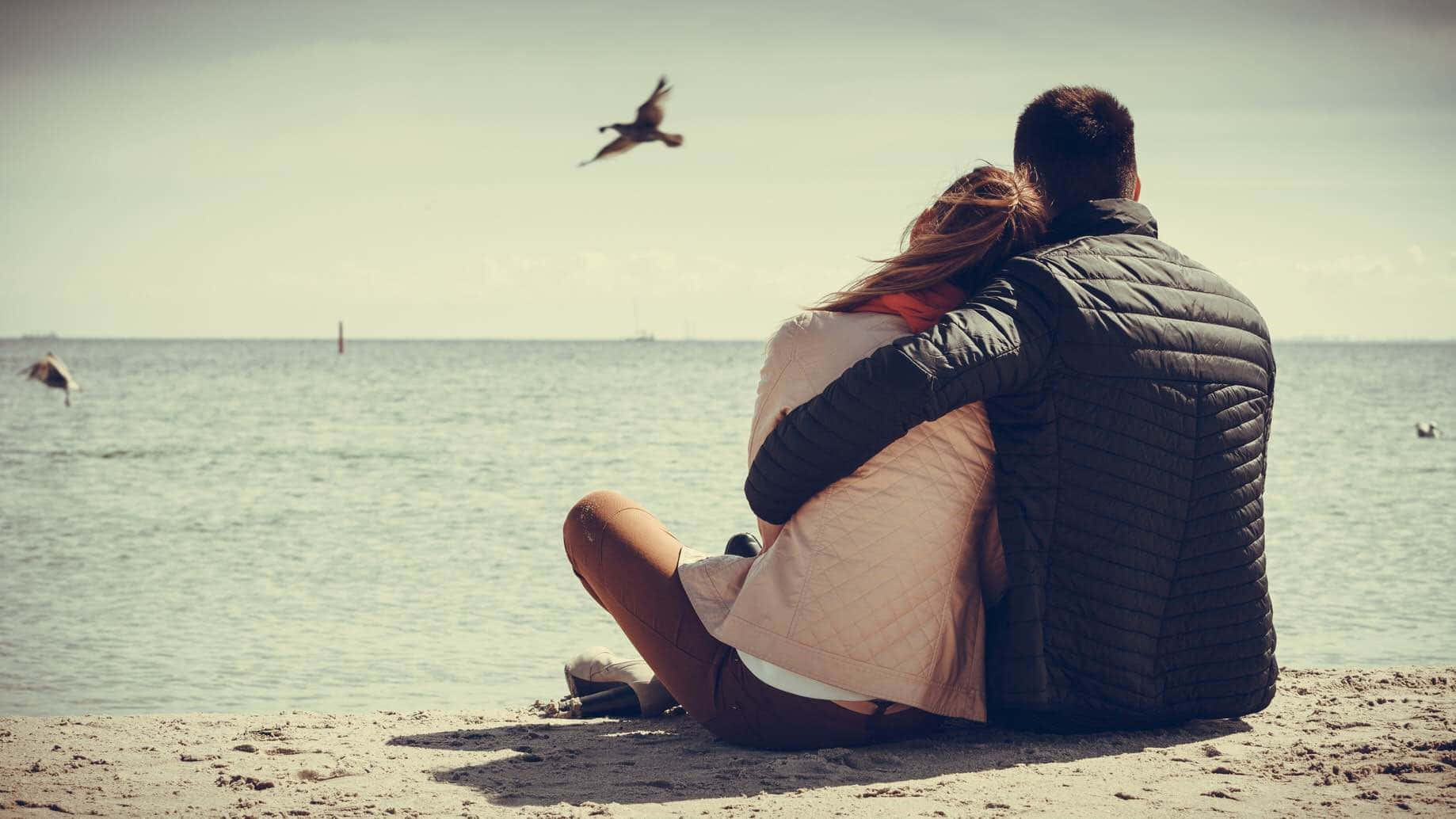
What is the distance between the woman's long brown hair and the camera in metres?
2.73

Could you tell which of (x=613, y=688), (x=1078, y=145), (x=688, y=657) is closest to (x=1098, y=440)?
(x=1078, y=145)

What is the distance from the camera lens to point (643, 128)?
18.2 ft

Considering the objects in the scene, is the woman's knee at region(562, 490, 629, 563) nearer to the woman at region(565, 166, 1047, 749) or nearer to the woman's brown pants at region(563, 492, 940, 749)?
the woman's brown pants at region(563, 492, 940, 749)

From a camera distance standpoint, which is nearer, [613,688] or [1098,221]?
[1098,221]

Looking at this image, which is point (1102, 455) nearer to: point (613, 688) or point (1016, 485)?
point (1016, 485)

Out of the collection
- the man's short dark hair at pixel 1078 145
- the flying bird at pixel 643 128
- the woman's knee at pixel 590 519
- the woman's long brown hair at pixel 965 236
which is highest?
the flying bird at pixel 643 128

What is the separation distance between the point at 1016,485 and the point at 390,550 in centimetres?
781

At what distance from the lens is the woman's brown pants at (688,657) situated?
290cm

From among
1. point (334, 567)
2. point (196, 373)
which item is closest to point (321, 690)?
point (334, 567)

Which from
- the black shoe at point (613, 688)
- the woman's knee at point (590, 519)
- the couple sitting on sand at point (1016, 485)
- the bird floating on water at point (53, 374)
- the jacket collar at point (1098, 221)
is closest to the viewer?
the couple sitting on sand at point (1016, 485)

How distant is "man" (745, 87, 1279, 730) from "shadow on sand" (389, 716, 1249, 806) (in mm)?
118

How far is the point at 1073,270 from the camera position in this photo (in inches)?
104

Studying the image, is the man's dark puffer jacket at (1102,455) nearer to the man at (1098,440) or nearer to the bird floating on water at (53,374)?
the man at (1098,440)

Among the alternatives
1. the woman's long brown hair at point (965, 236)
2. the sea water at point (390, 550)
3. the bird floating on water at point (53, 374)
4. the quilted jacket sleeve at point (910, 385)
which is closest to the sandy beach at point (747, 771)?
the quilted jacket sleeve at point (910, 385)
